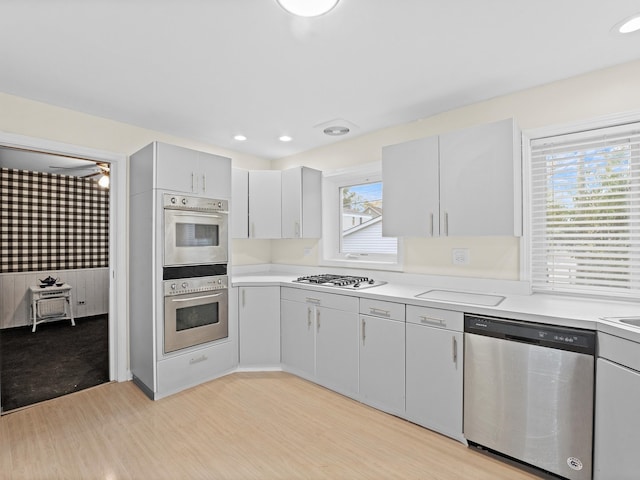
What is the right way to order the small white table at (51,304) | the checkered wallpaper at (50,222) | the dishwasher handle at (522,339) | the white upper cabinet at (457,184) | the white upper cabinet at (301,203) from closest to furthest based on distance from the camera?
the dishwasher handle at (522,339) < the white upper cabinet at (457,184) < the white upper cabinet at (301,203) < the small white table at (51,304) < the checkered wallpaper at (50,222)

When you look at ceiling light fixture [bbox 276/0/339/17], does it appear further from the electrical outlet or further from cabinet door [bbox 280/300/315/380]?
cabinet door [bbox 280/300/315/380]

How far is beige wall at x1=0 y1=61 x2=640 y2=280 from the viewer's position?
2176mm

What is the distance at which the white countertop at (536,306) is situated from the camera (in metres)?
1.69

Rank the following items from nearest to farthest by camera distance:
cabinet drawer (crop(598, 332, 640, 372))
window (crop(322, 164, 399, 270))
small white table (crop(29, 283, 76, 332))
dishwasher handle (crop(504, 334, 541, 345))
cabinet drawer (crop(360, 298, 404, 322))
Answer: cabinet drawer (crop(598, 332, 640, 372)) → dishwasher handle (crop(504, 334, 541, 345)) → cabinet drawer (crop(360, 298, 404, 322)) → window (crop(322, 164, 399, 270)) → small white table (crop(29, 283, 76, 332))

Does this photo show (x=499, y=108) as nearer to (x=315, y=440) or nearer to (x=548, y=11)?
(x=548, y=11)

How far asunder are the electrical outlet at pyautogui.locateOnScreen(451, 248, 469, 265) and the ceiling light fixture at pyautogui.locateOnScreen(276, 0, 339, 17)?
6.67 ft

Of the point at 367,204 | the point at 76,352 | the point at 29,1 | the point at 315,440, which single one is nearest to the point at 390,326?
the point at 315,440

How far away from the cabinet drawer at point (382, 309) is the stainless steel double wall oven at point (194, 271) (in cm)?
141

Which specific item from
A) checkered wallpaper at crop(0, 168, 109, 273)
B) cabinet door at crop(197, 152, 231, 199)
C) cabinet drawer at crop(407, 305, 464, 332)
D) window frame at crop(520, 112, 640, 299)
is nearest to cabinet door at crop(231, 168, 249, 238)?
cabinet door at crop(197, 152, 231, 199)

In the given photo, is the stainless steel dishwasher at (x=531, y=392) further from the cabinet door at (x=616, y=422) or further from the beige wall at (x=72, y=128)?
the beige wall at (x=72, y=128)

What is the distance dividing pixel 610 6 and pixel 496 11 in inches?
21.3

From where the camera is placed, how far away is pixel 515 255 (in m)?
2.49

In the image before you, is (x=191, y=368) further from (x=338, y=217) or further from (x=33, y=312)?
(x=33, y=312)

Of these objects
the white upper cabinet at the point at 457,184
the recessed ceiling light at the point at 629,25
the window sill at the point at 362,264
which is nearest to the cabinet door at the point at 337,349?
the window sill at the point at 362,264
